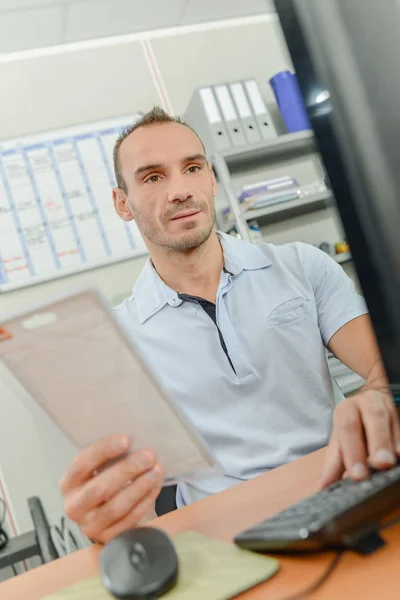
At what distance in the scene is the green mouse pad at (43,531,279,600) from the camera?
410mm

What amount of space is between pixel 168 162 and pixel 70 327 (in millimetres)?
929

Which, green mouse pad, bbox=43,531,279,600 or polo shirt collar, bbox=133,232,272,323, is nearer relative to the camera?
green mouse pad, bbox=43,531,279,600

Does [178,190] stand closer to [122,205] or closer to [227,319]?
[122,205]

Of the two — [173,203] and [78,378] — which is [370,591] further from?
[173,203]

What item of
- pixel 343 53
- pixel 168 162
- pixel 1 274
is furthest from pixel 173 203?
pixel 1 274

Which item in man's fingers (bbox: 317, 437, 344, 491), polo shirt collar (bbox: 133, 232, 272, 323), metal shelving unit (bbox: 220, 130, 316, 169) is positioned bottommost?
man's fingers (bbox: 317, 437, 344, 491)

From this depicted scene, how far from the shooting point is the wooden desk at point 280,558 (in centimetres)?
37

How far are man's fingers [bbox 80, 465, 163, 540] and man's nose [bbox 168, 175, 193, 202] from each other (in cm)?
84

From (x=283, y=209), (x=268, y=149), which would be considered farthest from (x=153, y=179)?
(x=268, y=149)

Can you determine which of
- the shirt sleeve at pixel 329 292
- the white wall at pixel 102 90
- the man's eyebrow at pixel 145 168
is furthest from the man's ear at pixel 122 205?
the white wall at pixel 102 90

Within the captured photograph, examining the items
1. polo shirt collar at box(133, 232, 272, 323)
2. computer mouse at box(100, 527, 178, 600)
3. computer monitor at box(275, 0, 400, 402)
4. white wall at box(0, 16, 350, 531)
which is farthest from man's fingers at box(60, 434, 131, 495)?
white wall at box(0, 16, 350, 531)

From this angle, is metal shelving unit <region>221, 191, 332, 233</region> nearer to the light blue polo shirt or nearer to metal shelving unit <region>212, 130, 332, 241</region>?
metal shelving unit <region>212, 130, 332, 241</region>

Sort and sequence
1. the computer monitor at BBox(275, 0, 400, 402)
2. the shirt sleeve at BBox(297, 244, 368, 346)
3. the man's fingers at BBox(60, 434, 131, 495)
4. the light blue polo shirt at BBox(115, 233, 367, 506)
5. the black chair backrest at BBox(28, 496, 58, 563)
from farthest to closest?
the black chair backrest at BBox(28, 496, 58, 563), the shirt sleeve at BBox(297, 244, 368, 346), the light blue polo shirt at BBox(115, 233, 367, 506), the man's fingers at BBox(60, 434, 131, 495), the computer monitor at BBox(275, 0, 400, 402)

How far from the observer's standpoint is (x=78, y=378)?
53 centimetres
